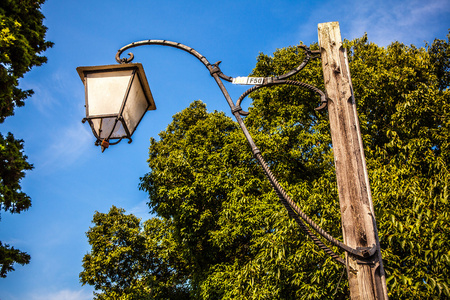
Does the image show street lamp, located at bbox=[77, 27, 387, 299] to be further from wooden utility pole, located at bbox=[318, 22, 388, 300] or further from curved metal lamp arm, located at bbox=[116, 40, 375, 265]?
wooden utility pole, located at bbox=[318, 22, 388, 300]

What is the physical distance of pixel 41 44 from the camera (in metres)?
11.0

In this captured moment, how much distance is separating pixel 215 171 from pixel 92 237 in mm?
13671

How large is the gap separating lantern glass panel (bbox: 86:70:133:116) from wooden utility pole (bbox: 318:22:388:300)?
5.95 ft

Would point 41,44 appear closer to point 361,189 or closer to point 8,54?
point 8,54

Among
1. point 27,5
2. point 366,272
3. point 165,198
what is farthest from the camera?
point 165,198

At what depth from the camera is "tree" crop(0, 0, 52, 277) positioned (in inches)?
333

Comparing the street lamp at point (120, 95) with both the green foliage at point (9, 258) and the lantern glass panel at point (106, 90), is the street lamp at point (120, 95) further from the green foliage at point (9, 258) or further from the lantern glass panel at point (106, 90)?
the green foliage at point (9, 258)

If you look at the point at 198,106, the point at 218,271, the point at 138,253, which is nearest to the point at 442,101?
the point at 218,271

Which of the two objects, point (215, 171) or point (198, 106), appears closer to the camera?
point (215, 171)

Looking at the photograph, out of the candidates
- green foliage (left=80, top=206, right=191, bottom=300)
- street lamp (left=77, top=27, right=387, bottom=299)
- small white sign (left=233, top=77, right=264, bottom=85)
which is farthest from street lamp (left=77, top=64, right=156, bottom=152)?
A: green foliage (left=80, top=206, right=191, bottom=300)

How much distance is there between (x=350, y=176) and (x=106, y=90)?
221 cm

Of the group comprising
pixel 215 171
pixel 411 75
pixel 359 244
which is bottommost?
pixel 359 244

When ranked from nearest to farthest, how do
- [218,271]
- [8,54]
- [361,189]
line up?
1. [361,189]
2. [8,54]
3. [218,271]

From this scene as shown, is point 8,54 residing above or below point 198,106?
below
